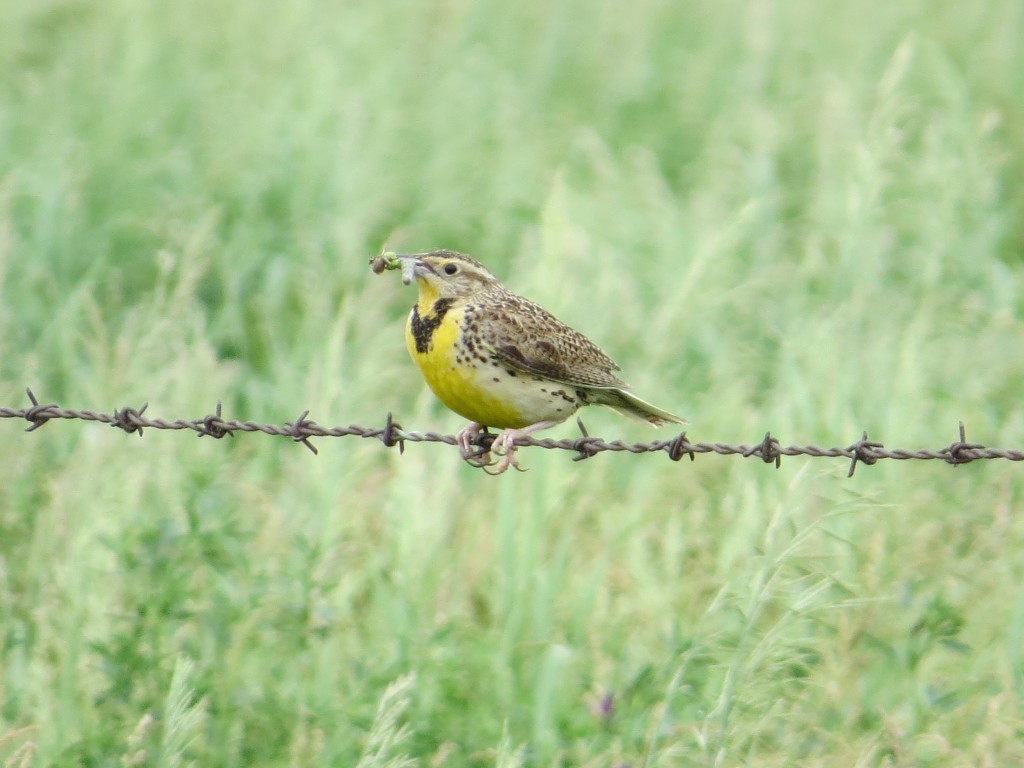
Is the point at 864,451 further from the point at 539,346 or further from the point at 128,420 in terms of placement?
the point at 128,420

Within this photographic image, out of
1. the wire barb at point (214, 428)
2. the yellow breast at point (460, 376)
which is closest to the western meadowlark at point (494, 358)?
the yellow breast at point (460, 376)

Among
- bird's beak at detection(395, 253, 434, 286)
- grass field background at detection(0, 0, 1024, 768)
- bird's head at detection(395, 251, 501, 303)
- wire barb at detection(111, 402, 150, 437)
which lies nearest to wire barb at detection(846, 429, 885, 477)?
grass field background at detection(0, 0, 1024, 768)

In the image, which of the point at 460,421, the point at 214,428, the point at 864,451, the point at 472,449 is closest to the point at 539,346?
the point at 472,449

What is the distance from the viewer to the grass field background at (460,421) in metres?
4.89

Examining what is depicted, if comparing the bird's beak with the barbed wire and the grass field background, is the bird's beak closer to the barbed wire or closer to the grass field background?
the barbed wire

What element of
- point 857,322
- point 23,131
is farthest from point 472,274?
point 23,131

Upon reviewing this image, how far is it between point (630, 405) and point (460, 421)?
6.71ft

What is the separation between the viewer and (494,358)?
4.73 meters

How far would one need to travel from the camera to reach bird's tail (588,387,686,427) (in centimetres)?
499

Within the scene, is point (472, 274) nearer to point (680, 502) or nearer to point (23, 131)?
point (680, 502)

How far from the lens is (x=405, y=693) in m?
4.89

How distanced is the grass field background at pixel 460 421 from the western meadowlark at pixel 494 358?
769 mm

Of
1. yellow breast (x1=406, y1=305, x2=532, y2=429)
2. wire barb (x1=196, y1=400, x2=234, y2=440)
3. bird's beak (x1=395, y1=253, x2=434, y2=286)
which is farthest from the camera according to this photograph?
bird's beak (x1=395, y1=253, x2=434, y2=286)

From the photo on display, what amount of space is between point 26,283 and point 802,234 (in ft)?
15.1
